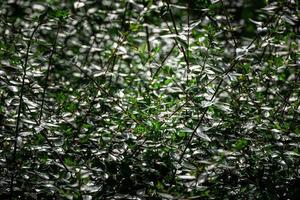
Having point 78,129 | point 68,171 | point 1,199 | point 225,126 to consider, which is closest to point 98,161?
point 68,171

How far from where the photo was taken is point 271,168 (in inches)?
90.5

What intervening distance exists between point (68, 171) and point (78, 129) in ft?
1.33

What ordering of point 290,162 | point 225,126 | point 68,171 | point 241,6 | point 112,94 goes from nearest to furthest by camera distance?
point 68,171, point 290,162, point 225,126, point 112,94, point 241,6

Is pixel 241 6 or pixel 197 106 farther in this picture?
pixel 241 6

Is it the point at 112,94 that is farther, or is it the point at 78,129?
the point at 112,94

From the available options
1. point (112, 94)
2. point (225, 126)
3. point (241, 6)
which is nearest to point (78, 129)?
point (112, 94)

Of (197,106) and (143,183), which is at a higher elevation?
(197,106)

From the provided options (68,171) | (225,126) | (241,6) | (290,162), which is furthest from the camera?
(241,6)

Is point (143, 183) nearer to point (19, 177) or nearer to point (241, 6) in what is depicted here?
point (19, 177)

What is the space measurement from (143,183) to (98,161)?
0.23 meters

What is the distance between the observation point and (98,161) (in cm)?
218

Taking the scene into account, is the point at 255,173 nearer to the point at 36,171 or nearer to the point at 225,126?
the point at 225,126

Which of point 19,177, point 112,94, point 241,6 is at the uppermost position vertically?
point 112,94

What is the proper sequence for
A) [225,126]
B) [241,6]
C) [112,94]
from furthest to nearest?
[241,6] → [112,94] → [225,126]
